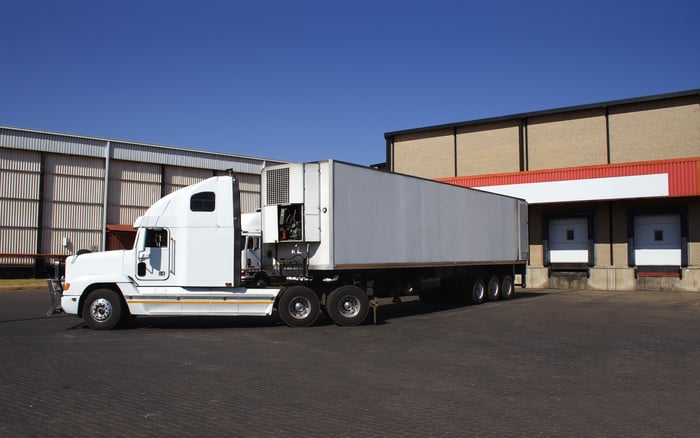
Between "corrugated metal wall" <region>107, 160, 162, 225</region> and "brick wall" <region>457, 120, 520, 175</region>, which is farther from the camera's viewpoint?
"corrugated metal wall" <region>107, 160, 162, 225</region>

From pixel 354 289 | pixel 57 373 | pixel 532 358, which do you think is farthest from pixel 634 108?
pixel 57 373

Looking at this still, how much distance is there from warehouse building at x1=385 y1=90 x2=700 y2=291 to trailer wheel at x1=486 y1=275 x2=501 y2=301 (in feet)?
26.7

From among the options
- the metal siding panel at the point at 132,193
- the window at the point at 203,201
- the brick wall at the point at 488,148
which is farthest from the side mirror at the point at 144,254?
the metal siding panel at the point at 132,193

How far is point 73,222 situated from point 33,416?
3679 cm

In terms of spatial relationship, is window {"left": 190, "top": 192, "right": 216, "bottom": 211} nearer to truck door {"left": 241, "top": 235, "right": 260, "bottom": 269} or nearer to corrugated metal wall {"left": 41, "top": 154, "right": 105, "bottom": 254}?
truck door {"left": 241, "top": 235, "right": 260, "bottom": 269}

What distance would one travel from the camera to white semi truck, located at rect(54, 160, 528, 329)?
1406 cm

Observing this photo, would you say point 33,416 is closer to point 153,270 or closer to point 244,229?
point 153,270

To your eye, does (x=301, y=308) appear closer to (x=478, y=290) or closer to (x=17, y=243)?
(x=478, y=290)

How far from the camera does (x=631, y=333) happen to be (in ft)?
44.7

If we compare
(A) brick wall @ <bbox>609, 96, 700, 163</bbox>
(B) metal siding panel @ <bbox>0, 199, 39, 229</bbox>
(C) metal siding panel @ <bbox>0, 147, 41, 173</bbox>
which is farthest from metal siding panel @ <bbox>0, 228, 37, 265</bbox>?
(A) brick wall @ <bbox>609, 96, 700, 163</bbox>

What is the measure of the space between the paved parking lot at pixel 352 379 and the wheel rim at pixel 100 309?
0.43 m

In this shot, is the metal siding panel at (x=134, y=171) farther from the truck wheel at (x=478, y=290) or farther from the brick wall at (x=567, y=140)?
the truck wheel at (x=478, y=290)

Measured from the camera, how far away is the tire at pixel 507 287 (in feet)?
76.5

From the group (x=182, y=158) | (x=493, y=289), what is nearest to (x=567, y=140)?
(x=493, y=289)
